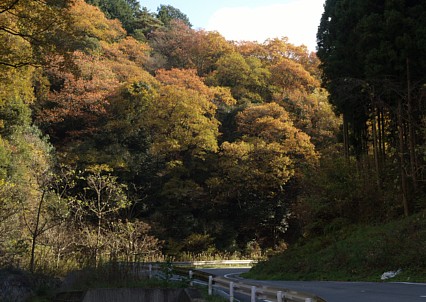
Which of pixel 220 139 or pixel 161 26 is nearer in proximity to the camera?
pixel 220 139

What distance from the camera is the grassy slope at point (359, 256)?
14.1 meters

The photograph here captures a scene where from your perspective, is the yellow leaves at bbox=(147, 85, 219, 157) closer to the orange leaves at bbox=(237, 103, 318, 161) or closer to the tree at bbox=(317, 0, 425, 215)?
the orange leaves at bbox=(237, 103, 318, 161)

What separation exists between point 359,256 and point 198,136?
900 inches

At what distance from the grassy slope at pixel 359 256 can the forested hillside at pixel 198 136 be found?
1510 millimetres

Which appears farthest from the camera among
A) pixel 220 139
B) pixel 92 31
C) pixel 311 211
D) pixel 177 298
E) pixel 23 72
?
pixel 92 31

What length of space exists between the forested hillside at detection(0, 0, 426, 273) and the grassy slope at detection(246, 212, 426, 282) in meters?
1.51

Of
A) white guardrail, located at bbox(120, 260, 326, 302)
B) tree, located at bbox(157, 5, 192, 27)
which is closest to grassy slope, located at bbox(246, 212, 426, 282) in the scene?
white guardrail, located at bbox(120, 260, 326, 302)

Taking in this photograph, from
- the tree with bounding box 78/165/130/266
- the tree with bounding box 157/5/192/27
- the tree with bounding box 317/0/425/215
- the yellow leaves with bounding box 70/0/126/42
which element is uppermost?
the tree with bounding box 157/5/192/27

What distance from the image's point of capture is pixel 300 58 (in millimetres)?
53062

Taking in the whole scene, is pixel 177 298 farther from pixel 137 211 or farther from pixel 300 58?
pixel 300 58

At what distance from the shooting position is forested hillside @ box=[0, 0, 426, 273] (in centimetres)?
1802

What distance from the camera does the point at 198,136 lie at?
37.8 meters

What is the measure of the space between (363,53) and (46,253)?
46.5 ft

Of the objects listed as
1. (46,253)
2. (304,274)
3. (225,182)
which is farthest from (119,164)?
(304,274)
